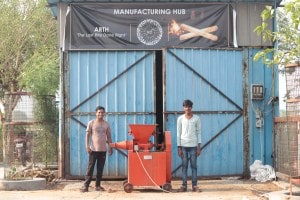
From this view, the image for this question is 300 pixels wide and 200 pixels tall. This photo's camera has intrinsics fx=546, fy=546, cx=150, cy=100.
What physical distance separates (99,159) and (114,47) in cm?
300

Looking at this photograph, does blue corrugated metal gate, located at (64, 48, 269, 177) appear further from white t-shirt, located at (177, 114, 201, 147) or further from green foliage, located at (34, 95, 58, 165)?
white t-shirt, located at (177, 114, 201, 147)

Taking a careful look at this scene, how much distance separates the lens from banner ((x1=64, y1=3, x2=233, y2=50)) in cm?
1327

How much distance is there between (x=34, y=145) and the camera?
14633 millimetres

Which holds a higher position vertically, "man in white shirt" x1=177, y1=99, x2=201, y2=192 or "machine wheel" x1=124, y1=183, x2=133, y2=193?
"man in white shirt" x1=177, y1=99, x2=201, y2=192

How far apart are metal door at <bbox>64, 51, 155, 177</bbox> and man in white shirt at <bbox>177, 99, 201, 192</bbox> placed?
182cm

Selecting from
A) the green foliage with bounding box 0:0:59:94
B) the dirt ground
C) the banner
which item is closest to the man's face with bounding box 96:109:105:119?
the dirt ground

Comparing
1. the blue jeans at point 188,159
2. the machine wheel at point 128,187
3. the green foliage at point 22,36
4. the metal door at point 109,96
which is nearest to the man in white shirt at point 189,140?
the blue jeans at point 188,159

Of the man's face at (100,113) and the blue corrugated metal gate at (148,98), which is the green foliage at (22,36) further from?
the man's face at (100,113)

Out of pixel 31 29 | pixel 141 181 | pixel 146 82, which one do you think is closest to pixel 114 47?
pixel 146 82

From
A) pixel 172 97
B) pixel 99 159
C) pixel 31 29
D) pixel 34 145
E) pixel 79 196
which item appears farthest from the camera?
pixel 31 29

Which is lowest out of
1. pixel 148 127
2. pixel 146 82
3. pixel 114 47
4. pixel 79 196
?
pixel 79 196

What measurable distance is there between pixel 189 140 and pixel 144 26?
3369mm

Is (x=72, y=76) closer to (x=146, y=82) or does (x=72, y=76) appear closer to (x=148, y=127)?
(x=146, y=82)

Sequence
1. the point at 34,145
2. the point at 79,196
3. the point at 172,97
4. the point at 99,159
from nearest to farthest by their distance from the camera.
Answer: the point at 79,196
the point at 99,159
the point at 172,97
the point at 34,145
